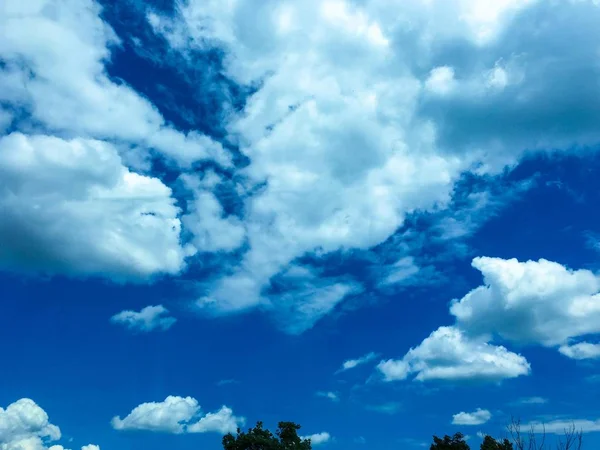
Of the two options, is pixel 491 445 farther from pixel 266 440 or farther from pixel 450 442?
pixel 266 440

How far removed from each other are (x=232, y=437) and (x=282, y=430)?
23.6 ft

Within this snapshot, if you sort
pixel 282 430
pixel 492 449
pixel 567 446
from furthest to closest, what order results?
pixel 282 430 → pixel 492 449 → pixel 567 446

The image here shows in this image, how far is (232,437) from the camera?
75.3 m

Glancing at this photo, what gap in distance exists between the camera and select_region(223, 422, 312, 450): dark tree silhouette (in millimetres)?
72125

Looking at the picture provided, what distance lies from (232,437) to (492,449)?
35.0 meters

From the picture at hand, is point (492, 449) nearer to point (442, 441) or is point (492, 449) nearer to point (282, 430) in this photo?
point (442, 441)

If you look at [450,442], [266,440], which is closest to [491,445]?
[450,442]

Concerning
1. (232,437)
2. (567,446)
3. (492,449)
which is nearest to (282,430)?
(232,437)

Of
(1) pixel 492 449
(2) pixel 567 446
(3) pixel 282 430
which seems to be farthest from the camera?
(3) pixel 282 430

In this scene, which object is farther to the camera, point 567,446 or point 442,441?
point 442,441

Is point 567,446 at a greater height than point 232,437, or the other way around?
point 232,437

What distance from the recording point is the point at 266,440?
72375 mm

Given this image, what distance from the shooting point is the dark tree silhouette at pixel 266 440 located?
7212 centimetres

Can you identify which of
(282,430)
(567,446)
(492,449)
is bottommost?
(567,446)
